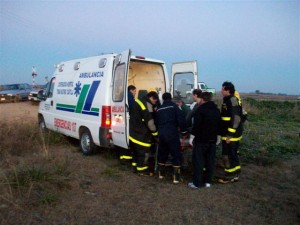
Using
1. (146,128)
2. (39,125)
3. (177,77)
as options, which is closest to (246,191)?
(146,128)

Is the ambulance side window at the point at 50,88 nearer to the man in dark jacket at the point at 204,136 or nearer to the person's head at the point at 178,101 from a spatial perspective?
the person's head at the point at 178,101

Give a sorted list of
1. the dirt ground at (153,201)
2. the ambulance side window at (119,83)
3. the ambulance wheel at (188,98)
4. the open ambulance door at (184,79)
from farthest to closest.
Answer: the ambulance wheel at (188,98) → the open ambulance door at (184,79) → the ambulance side window at (119,83) → the dirt ground at (153,201)

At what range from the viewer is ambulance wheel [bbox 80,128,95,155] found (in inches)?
303

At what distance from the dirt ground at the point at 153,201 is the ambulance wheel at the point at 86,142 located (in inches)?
34.7

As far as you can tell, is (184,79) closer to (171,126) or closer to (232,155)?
(171,126)

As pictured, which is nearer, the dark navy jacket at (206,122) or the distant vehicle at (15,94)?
the dark navy jacket at (206,122)

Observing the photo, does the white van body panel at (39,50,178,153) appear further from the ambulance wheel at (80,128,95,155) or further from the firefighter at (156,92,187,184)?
the firefighter at (156,92,187,184)

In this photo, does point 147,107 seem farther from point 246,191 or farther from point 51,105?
point 51,105

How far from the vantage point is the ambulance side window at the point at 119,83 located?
665cm

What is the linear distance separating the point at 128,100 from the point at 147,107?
0.73 m

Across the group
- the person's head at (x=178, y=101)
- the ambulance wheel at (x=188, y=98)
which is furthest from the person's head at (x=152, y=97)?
the ambulance wheel at (x=188, y=98)

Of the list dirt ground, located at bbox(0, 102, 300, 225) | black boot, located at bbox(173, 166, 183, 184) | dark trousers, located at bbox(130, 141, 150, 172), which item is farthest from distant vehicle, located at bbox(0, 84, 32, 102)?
black boot, located at bbox(173, 166, 183, 184)

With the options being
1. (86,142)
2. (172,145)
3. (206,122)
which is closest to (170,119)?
(172,145)

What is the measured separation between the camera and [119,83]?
22.4 ft
